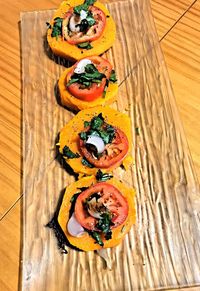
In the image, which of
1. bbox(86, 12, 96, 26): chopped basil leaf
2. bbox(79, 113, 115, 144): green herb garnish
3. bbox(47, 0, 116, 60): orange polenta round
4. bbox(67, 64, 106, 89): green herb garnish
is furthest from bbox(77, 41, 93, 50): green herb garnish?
bbox(79, 113, 115, 144): green herb garnish

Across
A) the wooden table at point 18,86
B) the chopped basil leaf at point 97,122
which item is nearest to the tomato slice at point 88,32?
the wooden table at point 18,86

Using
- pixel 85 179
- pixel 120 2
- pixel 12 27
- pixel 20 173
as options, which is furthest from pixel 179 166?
pixel 12 27

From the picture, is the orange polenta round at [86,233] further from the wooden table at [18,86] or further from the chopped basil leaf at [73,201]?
the wooden table at [18,86]

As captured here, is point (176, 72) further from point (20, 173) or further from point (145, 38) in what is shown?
point (20, 173)

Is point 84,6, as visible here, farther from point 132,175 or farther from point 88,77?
point 132,175

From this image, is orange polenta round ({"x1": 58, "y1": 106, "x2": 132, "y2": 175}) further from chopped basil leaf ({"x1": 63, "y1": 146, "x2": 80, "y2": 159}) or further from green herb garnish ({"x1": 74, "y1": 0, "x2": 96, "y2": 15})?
green herb garnish ({"x1": 74, "y1": 0, "x2": 96, "y2": 15})

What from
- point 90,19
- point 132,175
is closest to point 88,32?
point 90,19
